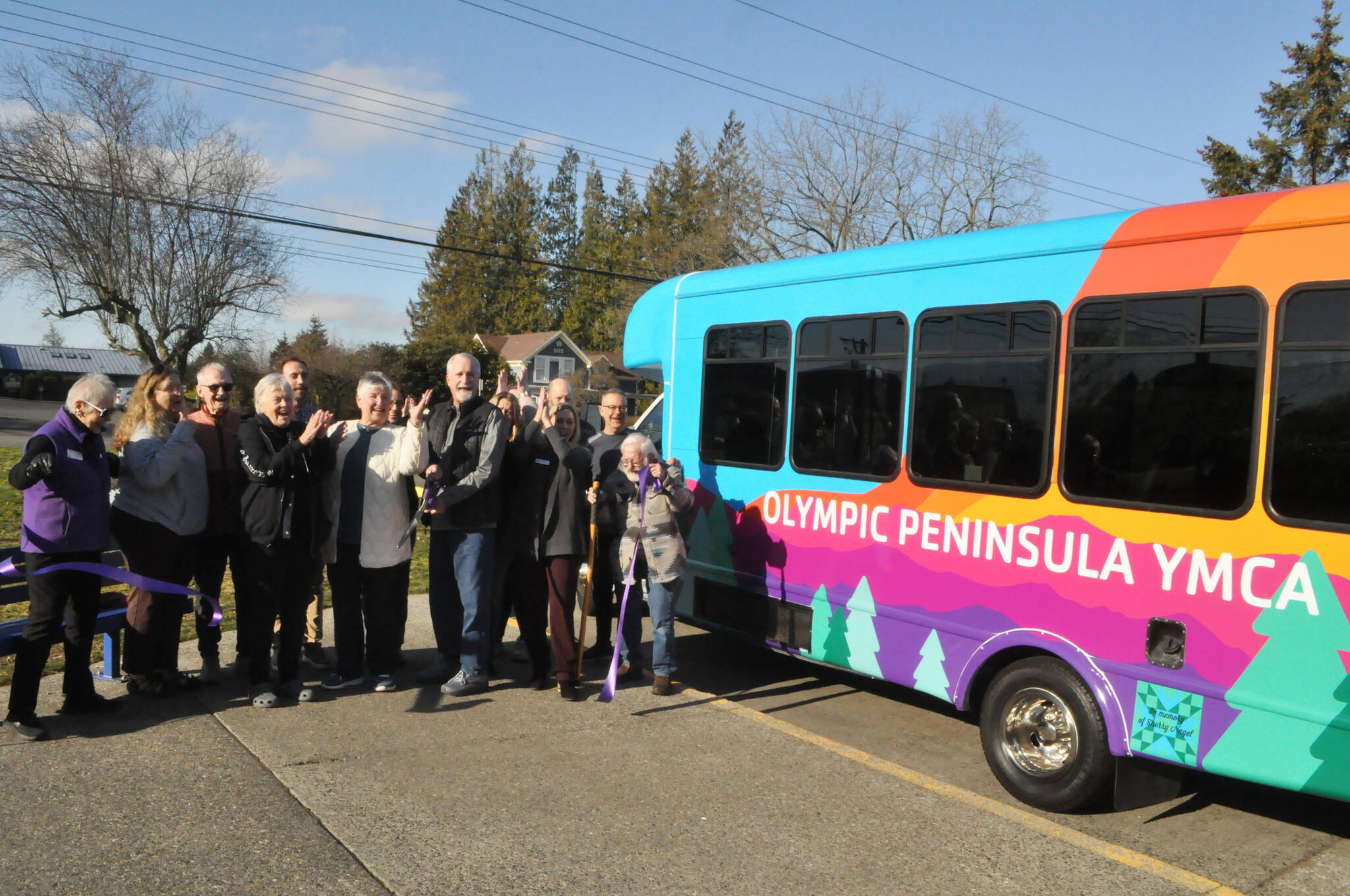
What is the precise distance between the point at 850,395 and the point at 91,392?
13.8ft

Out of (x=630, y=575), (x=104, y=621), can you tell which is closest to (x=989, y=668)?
(x=630, y=575)

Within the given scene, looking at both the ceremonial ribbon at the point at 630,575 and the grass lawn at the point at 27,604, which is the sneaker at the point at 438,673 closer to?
the ceremonial ribbon at the point at 630,575

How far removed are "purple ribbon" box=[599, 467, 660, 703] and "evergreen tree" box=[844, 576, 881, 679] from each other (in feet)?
4.56

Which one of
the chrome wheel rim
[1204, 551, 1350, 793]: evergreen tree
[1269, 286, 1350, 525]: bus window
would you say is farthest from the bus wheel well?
[1269, 286, 1350, 525]: bus window

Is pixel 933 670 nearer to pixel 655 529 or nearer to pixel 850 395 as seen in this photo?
pixel 850 395

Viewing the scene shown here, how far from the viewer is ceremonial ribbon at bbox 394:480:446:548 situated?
5906 millimetres

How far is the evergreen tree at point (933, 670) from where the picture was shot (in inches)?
202

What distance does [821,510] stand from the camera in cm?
595

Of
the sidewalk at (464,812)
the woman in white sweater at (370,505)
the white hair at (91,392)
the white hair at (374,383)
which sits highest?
the white hair at (374,383)

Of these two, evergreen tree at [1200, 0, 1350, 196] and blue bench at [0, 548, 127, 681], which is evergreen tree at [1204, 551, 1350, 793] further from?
evergreen tree at [1200, 0, 1350, 196]

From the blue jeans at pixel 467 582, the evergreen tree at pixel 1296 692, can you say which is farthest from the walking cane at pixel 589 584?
the evergreen tree at pixel 1296 692

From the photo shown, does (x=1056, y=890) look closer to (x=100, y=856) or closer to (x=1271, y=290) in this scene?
(x=1271, y=290)

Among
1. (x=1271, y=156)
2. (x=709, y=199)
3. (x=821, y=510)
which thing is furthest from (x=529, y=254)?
(x=821, y=510)

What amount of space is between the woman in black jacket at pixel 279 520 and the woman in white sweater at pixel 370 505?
14 cm
